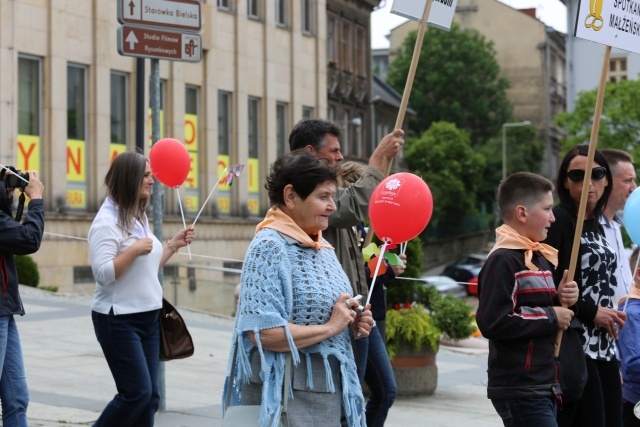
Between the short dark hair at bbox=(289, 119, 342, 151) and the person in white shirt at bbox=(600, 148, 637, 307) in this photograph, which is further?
the person in white shirt at bbox=(600, 148, 637, 307)

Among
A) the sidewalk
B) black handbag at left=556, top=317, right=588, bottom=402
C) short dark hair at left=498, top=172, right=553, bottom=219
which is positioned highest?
short dark hair at left=498, top=172, right=553, bottom=219

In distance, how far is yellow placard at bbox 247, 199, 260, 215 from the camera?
38.1 m

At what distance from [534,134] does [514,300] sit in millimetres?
73632

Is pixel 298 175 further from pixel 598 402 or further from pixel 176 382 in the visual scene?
pixel 176 382

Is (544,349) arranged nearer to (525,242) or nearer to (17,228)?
(525,242)

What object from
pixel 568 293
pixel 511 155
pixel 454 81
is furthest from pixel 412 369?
pixel 454 81

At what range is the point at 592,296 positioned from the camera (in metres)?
6.23

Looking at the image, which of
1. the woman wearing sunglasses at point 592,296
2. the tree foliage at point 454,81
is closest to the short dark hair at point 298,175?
the woman wearing sunglasses at point 592,296

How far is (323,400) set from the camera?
4.66 metres

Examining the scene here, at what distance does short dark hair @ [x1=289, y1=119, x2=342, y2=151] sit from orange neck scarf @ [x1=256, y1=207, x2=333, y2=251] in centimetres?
138

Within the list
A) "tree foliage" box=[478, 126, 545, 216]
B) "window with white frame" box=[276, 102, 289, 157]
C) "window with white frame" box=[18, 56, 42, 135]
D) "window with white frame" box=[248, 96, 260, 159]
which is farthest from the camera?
"tree foliage" box=[478, 126, 545, 216]

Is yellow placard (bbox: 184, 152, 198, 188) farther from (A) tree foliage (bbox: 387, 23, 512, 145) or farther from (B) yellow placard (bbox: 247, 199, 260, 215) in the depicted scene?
(A) tree foliage (bbox: 387, 23, 512, 145)

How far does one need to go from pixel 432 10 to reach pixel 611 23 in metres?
0.96

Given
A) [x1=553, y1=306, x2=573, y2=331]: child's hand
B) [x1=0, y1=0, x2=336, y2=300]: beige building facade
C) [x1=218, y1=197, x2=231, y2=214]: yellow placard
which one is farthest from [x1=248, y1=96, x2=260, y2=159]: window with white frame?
[x1=553, y1=306, x2=573, y2=331]: child's hand
